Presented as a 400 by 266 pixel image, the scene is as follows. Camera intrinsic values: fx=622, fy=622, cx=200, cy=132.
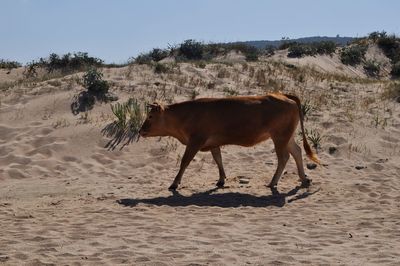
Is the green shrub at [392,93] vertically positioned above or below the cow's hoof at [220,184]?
above

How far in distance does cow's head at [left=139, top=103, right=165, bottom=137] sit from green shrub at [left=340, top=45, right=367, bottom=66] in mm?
26299

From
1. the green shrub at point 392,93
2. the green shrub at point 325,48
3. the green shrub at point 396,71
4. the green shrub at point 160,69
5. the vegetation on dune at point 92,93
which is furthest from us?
the green shrub at point 325,48

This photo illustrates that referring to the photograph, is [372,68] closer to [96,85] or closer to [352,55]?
[352,55]

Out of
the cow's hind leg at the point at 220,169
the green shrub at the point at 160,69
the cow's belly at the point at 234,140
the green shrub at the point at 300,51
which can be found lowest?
the cow's hind leg at the point at 220,169

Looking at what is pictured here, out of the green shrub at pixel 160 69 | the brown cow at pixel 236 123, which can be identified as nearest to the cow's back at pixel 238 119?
the brown cow at pixel 236 123

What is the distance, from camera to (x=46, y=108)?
14.4 metres

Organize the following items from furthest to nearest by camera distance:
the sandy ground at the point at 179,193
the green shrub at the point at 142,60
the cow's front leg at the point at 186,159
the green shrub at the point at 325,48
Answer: the green shrub at the point at 325,48 < the green shrub at the point at 142,60 < the cow's front leg at the point at 186,159 < the sandy ground at the point at 179,193

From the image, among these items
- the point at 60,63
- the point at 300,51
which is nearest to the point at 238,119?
the point at 60,63

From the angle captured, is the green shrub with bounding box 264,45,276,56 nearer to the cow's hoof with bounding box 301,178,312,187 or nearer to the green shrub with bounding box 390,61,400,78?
the green shrub with bounding box 390,61,400,78

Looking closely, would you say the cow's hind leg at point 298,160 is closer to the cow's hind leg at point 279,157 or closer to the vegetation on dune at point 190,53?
the cow's hind leg at point 279,157

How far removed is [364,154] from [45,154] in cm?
630

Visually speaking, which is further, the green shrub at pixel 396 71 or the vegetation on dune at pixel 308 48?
the vegetation on dune at pixel 308 48

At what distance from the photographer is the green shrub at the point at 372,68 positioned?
1350 inches

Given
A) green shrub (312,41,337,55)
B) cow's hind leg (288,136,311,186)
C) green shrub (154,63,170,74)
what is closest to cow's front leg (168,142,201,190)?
cow's hind leg (288,136,311,186)
